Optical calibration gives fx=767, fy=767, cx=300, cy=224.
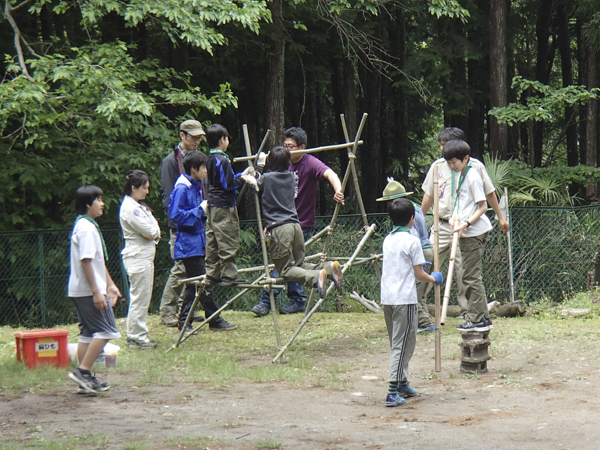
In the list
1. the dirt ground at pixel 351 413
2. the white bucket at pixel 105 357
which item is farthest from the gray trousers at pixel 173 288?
the dirt ground at pixel 351 413

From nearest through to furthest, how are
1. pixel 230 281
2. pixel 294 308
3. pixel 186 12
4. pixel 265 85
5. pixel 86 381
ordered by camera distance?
1. pixel 86 381
2. pixel 230 281
3. pixel 294 308
4. pixel 186 12
5. pixel 265 85

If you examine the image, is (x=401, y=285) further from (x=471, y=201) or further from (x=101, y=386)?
(x=101, y=386)

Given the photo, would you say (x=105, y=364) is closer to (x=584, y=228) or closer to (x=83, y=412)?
(x=83, y=412)

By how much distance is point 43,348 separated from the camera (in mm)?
6902

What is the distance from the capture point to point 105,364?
702 cm

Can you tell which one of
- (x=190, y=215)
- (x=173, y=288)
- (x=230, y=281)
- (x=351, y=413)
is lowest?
(x=351, y=413)

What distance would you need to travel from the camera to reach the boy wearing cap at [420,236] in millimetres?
7727

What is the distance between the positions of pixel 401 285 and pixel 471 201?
4.96ft

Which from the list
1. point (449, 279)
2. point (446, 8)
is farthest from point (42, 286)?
point (446, 8)

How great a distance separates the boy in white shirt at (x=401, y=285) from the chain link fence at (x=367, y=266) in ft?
15.9

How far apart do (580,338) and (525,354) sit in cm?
104

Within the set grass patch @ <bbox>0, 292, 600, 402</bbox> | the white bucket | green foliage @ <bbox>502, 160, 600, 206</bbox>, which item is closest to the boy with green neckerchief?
grass patch @ <bbox>0, 292, 600, 402</bbox>

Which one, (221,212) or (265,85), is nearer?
(221,212)

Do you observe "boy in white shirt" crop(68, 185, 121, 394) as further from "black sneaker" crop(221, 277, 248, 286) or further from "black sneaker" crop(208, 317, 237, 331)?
"black sneaker" crop(208, 317, 237, 331)
